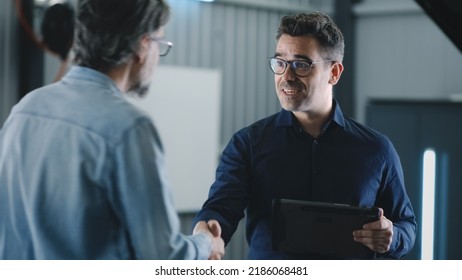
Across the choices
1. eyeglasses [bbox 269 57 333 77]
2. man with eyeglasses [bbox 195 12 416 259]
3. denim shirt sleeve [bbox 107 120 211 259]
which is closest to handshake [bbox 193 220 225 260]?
man with eyeglasses [bbox 195 12 416 259]

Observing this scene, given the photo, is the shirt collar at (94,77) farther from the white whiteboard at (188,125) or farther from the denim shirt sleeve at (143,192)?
the white whiteboard at (188,125)

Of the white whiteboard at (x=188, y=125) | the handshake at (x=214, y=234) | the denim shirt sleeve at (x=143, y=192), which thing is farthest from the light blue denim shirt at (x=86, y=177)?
the white whiteboard at (x=188, y=125)

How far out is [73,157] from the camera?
924 millimetres

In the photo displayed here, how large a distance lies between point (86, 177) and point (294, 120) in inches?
17.6

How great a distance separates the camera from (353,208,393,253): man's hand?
1104 millimetres

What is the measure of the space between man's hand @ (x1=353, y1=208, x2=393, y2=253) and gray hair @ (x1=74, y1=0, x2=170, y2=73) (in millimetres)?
489

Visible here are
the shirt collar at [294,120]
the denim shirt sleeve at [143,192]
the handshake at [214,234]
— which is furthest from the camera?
the shirt collar at [294,120]

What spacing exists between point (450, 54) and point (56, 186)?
121 inches

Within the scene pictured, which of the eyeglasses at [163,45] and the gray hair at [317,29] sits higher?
the gray hair at [317,29]

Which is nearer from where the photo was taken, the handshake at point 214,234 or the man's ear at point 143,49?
the man's ear at point 143,49

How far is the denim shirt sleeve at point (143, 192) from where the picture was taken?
90 centimetres

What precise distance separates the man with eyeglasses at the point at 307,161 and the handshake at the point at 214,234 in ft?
0.17

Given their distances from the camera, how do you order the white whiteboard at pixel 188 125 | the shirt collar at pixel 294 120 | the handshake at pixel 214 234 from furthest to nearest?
the white whiteboard at pixel 188 125
the shirt collar at pixel 294 120
the handshake at pixel 214 234

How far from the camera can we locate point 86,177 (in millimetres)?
925
